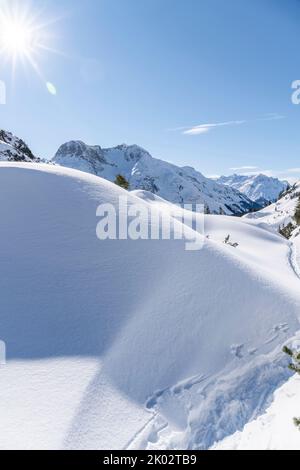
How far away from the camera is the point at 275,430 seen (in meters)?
5.92

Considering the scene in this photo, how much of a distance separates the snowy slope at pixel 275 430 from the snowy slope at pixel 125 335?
27 cm

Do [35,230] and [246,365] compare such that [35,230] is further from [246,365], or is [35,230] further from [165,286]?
[246,365]

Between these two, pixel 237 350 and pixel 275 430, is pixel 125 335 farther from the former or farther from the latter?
pixel 275 430

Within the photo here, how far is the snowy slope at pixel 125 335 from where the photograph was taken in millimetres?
6473

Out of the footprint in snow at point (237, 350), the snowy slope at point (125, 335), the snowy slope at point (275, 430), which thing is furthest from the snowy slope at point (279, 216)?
the snowy slope at point (275, 430)

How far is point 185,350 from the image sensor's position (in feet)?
27.4

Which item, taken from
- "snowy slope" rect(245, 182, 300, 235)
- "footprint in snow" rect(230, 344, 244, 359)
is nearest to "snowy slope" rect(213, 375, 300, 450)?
"footprint in snow" rect(230, 344, 244, 359)

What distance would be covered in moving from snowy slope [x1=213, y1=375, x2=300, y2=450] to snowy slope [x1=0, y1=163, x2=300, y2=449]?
268 mm

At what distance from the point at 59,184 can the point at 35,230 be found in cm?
384

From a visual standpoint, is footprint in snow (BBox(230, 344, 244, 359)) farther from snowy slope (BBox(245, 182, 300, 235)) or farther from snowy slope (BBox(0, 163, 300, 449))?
snowy slope (BBox(245, 182, 300, 235))

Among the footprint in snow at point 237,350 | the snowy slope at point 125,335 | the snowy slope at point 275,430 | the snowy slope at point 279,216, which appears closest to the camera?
the snowy slope at point 275,430

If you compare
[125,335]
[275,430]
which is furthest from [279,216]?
[275,430]

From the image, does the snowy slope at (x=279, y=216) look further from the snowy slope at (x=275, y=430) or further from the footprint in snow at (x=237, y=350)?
the snowy slope at (x=275, y=430)

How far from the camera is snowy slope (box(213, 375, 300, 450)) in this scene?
219 inches
